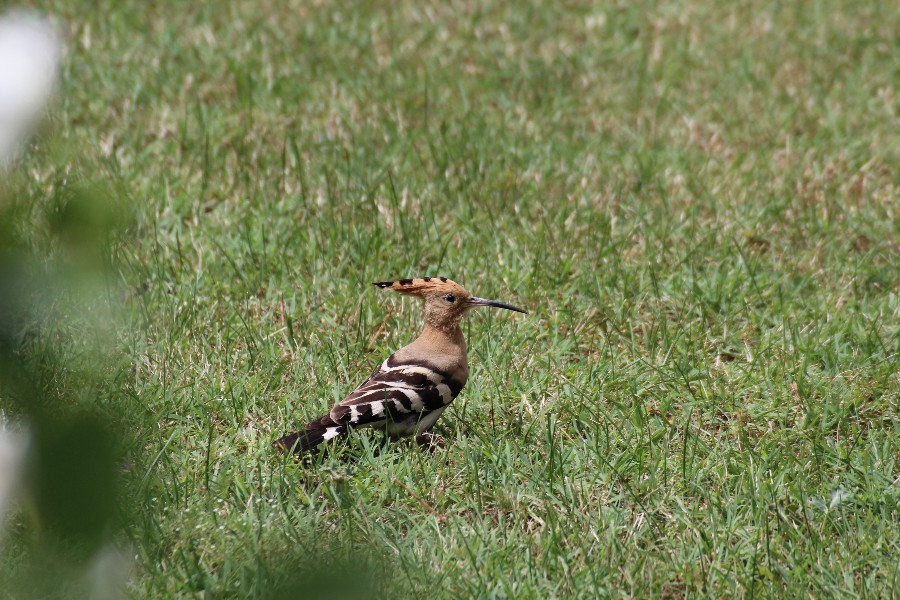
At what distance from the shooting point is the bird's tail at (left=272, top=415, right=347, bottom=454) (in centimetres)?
359

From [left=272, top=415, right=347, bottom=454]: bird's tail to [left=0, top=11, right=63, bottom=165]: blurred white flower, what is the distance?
2.71m

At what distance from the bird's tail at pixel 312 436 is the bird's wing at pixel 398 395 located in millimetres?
28

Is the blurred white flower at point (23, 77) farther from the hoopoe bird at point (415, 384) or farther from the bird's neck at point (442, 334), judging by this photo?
the bird's neck at point (442, 334)

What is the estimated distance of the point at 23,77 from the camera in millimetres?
888

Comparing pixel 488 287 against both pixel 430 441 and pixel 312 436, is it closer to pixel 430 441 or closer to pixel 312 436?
pixel 430 441

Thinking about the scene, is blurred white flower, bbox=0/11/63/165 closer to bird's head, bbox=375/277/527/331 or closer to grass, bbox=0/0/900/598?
grass, bbox=0/0/900/598

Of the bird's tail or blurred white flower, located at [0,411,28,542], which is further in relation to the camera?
the bird's tail

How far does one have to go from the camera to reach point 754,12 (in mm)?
8930

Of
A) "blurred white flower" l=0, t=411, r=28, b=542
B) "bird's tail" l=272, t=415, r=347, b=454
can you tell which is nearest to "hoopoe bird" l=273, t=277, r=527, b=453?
"bird's tail" l=272, t=415, r=347, b=454

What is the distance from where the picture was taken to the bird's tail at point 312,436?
359cm

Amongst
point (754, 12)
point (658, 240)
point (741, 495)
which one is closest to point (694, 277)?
point (658, 240)

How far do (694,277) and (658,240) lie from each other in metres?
0.58

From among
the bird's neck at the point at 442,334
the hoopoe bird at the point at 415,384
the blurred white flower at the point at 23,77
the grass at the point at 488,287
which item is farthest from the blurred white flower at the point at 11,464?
the bird's neck at the point at 442,334

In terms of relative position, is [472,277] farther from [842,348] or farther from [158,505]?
[158,505]
